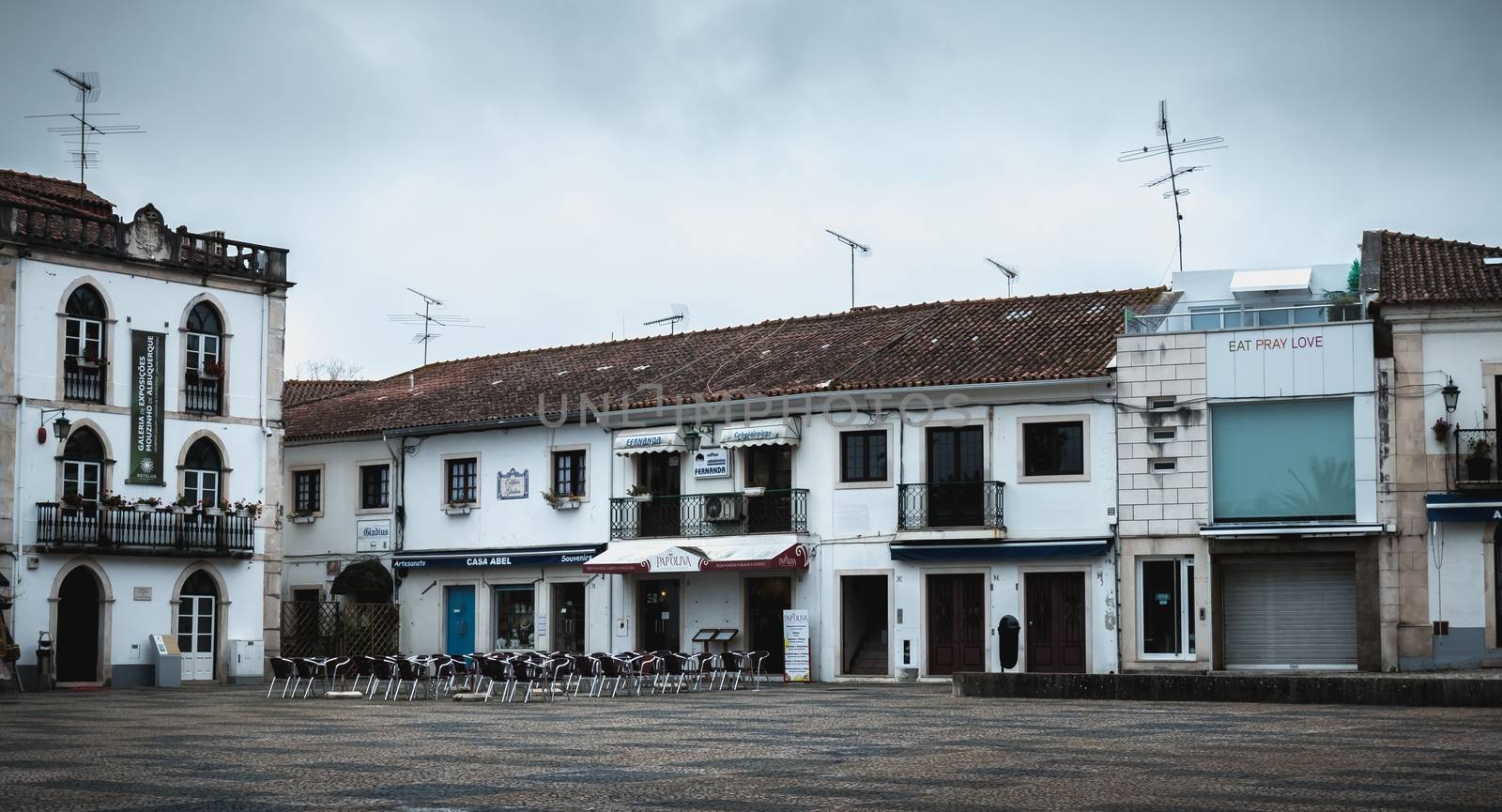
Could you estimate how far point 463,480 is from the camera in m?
37.2

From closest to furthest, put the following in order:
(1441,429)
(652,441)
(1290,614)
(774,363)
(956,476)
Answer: (1441,429)
(1290,614)
(956,476)
(652,441)
(774,363)

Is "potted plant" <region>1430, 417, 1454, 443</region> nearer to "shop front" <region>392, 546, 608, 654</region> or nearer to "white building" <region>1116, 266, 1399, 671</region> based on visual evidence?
"white building" <region>1116, 266, 1399, 671</region>

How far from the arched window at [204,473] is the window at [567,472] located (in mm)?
6379

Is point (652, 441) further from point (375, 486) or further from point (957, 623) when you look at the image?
point (375, 486)

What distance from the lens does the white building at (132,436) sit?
3080 centimetres

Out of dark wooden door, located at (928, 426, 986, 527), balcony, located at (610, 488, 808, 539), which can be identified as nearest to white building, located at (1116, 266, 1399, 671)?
dark wooden door, located at (928, 426, 986, 527)

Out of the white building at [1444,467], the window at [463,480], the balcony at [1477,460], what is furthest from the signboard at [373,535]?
the balcony at [1477,460]

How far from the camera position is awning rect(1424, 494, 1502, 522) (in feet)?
88.7

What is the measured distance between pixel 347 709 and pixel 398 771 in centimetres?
1015

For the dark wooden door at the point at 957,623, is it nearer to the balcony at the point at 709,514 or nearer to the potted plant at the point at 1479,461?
the balcony at the point at 709,514

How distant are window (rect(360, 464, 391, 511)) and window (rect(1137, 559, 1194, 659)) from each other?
1641 cm

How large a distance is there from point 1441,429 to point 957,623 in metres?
8.51

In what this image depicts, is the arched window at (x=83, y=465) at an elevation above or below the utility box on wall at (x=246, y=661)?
above

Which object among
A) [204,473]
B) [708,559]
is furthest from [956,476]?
[204,473]
